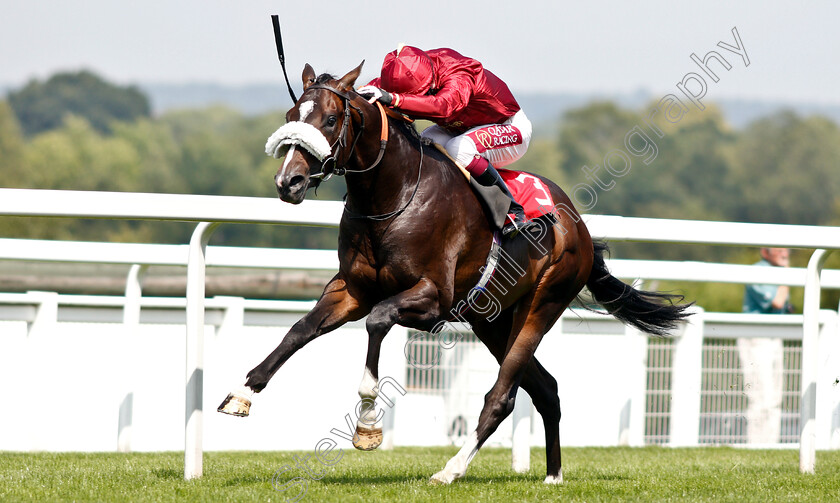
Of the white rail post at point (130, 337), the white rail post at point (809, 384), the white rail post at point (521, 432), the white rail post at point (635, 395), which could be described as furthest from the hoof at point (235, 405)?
the white rail post at point (635, 395)

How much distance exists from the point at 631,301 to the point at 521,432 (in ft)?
3.06

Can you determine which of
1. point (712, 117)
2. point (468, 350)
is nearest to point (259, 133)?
point (712, 117)

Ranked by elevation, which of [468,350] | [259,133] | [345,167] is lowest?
[468,350]

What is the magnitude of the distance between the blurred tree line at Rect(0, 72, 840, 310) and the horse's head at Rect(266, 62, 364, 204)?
170 ft

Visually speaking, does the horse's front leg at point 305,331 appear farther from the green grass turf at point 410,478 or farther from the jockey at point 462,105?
the jockey at point 462,105

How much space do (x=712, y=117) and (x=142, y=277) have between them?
128m

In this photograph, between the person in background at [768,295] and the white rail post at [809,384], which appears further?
the person in background at [768,295]

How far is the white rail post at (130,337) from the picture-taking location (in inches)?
260

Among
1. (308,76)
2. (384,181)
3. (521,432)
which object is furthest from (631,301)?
(308,76)

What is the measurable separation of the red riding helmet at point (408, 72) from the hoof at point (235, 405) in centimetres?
151

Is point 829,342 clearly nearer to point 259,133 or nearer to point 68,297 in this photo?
point 68,297

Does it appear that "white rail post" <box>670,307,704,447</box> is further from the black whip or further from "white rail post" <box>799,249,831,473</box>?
the black whip

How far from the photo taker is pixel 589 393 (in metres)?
7.59

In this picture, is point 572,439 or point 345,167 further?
point 572,439
